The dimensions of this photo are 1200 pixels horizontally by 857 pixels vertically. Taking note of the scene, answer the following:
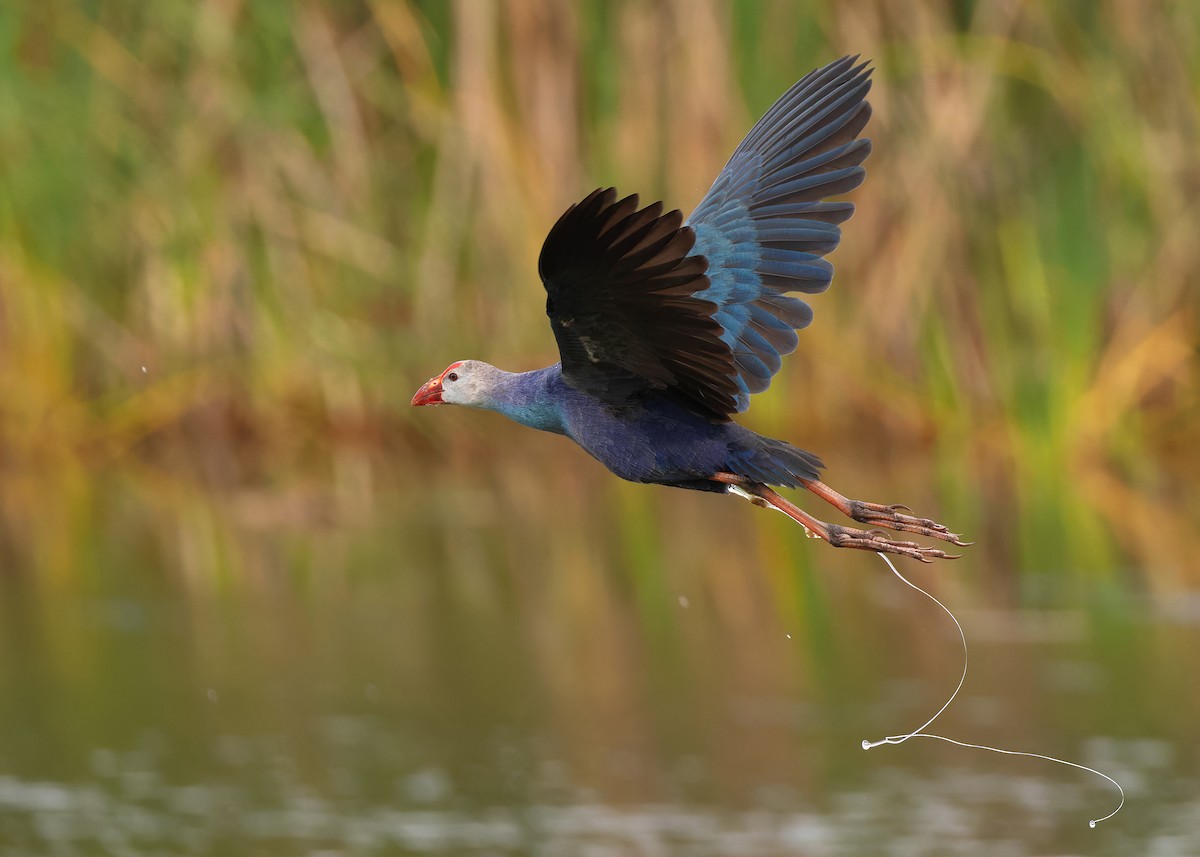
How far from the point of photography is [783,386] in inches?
616

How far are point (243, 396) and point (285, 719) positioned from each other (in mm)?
4312

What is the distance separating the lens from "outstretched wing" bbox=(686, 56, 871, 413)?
17.7 feet

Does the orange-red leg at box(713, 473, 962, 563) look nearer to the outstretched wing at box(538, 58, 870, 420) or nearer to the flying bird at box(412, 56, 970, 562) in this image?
the flying bird at box(412, 56, 970, 562)

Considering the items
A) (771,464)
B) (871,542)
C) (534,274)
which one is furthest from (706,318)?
(534,274)

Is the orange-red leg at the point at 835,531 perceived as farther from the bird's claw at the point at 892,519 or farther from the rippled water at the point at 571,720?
the rippled water at the point at 571,720

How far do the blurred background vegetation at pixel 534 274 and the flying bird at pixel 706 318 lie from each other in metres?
9.36

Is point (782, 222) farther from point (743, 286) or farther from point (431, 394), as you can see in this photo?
point (431, 394)

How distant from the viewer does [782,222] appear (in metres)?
5.44

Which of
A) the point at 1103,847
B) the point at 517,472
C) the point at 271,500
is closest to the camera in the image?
the point at 1103,847

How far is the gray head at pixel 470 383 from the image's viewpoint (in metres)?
5.28

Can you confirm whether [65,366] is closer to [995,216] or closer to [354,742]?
[354,742]

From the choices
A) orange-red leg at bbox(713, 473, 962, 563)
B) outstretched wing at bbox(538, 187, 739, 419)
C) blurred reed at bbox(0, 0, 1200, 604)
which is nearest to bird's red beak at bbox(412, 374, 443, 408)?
outstretched wing at bbox(538, 187, 739, 419)

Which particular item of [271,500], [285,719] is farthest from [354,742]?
[271,500]

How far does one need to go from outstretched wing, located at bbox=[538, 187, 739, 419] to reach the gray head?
0.35 metres
